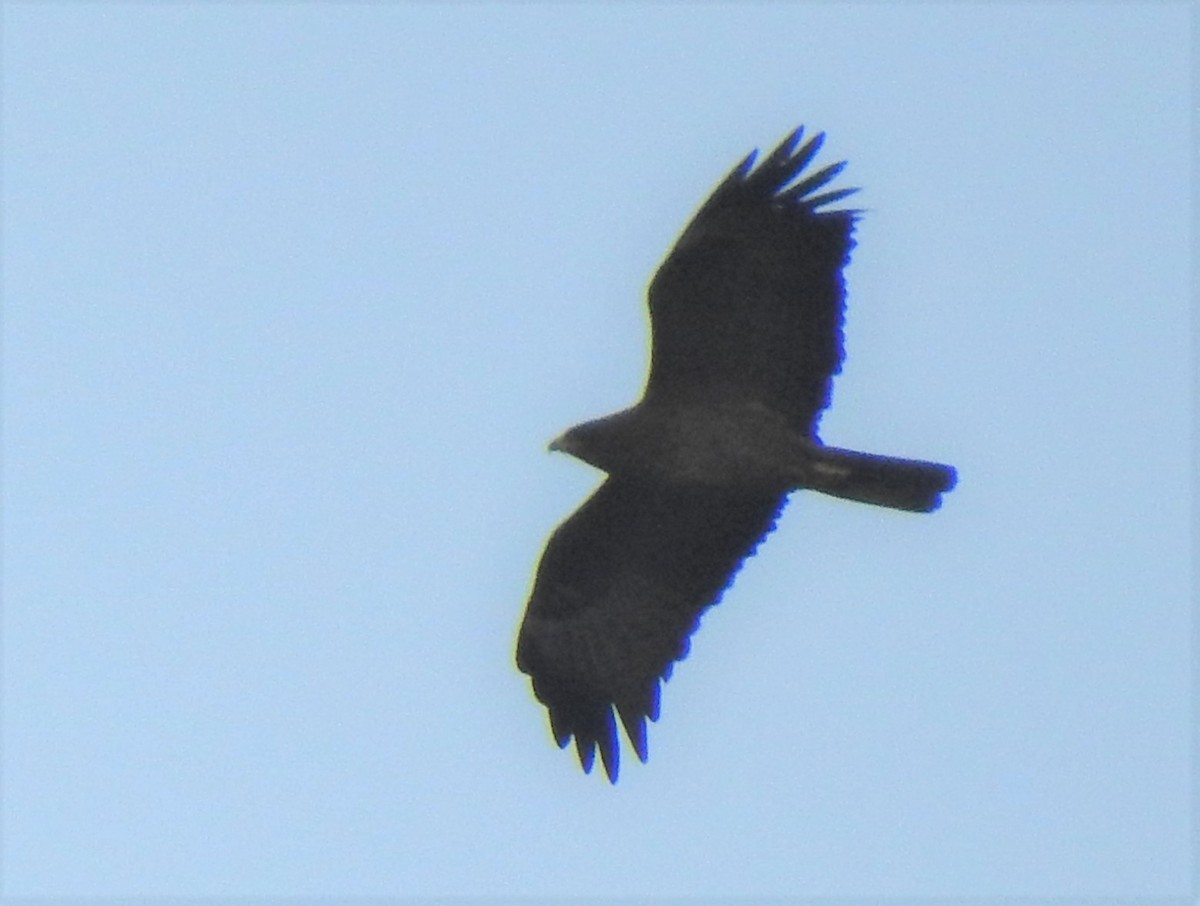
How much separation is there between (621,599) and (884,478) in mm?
1613

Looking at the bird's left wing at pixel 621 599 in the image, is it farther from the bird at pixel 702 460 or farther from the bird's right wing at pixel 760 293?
the bird's right wing at pixel 760 293

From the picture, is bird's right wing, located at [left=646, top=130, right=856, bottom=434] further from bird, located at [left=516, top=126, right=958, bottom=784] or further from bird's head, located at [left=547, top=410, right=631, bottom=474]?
bird's head, located at [left=547, top=410, right=631, bottom=474]

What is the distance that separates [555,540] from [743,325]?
1498mm

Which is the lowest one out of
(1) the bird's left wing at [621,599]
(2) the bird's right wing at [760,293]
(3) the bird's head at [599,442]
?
(1) the bird's left wing at [621,599]

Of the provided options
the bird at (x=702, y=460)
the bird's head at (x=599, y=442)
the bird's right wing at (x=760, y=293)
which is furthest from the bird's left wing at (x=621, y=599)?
the bird's right wing at (x=760, y=293)

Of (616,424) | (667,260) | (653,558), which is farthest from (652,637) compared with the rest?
(667,260)

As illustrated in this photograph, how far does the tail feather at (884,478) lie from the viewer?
432 inches

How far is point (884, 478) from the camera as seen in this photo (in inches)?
434

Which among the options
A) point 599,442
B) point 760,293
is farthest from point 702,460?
point 760,293

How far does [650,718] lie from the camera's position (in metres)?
11.8

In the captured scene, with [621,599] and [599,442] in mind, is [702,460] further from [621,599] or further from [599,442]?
[621,599]

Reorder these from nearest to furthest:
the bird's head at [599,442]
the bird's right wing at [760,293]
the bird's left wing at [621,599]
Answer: the bird's right wing at [760,293], the bird's head at [599,442], the bird's left wing at [621,599]

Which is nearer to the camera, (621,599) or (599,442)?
(599,442)

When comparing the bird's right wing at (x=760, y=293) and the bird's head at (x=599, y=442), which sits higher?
the bird's right wing at (x=760, y=293)
